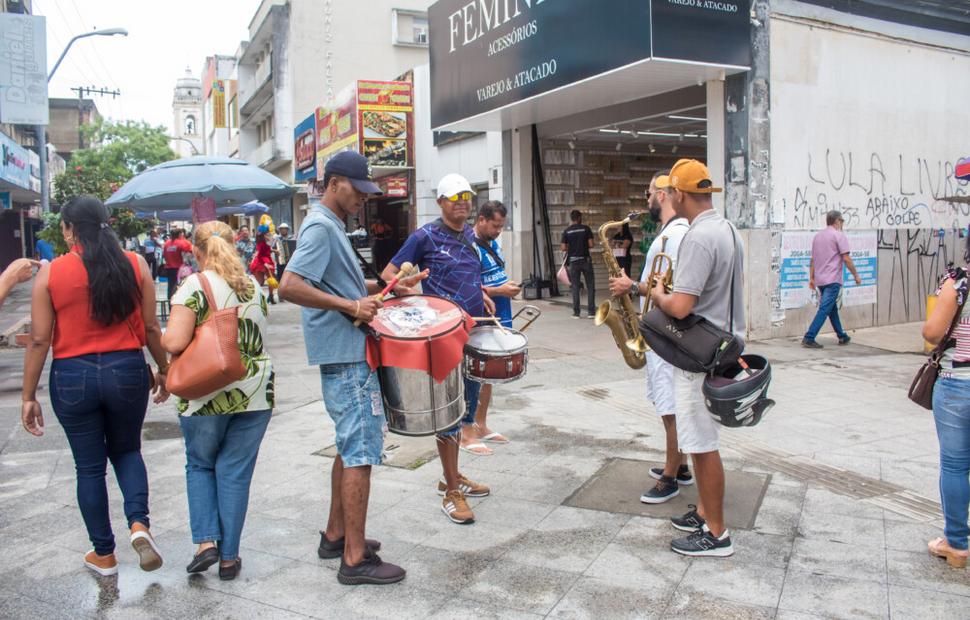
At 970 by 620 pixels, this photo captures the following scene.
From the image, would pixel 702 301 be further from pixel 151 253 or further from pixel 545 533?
pixel 151 253

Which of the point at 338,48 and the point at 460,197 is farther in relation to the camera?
the point at 338,48

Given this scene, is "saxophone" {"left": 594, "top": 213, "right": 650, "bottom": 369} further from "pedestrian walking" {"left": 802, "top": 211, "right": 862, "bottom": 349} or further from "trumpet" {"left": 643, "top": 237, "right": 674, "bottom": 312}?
"pedestrian walking" {"left": 802, "top": 211, "right": 862, "bottom": 349}

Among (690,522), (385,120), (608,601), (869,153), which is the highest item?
(385,120)

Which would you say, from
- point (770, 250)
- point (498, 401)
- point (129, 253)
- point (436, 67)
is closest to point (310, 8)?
point (436, 67)

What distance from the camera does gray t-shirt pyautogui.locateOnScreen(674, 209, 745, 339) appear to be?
3688 mm

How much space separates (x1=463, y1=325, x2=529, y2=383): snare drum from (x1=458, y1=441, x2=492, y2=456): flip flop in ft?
4.10

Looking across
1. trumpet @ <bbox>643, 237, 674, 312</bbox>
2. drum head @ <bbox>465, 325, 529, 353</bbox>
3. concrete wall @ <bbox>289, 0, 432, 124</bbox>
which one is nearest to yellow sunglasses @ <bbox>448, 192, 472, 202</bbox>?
drum head @ <bbox>465, 325, 529, 353</bbox>

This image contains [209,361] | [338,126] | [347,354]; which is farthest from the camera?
[338,126]

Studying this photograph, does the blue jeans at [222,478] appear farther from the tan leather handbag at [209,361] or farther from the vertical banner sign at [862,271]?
the vertical banner sign at [862,271]

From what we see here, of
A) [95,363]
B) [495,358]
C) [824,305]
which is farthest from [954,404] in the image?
[824,305]

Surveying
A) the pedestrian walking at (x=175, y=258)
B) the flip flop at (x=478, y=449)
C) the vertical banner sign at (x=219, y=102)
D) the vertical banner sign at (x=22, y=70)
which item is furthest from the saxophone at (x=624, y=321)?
the vertical banner sign at (x=219, y=102)

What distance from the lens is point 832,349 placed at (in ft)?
33.1

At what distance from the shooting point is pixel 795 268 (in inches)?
421

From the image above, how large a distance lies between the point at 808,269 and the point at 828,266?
712mm
